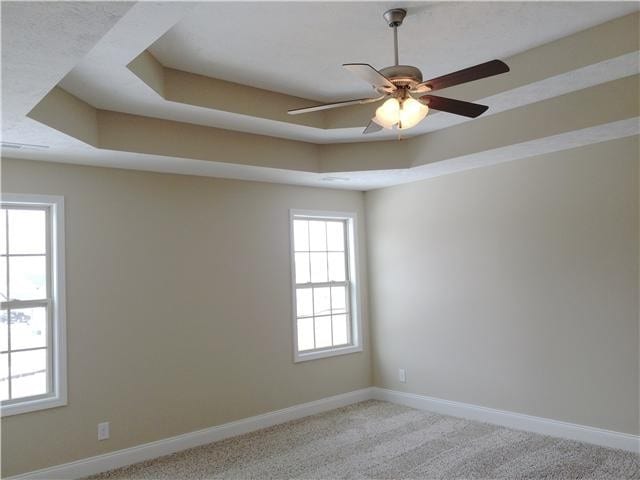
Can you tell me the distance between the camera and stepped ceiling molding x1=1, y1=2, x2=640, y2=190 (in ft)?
8.39

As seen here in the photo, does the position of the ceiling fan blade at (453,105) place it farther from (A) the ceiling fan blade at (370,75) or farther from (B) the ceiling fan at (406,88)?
(A) the ceiling fan blade at (370,75)

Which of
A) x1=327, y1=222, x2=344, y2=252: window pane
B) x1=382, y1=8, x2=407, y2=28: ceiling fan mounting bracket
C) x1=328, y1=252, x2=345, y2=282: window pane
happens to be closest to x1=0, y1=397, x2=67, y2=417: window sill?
x1=328, y1=252, x2=345, y2=282: window pane

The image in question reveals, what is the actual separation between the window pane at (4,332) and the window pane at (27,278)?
0.14m

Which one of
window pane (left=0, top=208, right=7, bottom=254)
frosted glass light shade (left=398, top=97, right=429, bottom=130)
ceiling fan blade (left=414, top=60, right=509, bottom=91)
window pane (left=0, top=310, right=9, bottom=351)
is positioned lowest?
window pane (left=0, top=310, right=9, bottom=351)

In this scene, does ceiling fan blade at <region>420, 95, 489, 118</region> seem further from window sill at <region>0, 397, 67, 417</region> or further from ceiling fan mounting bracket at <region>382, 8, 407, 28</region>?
window sill at <region>0, 397, 67, 417</region>

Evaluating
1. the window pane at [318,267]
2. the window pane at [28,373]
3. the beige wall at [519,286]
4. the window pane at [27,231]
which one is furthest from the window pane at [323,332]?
the window pane at [27,231]

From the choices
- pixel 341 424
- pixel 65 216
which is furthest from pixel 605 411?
pixel 65 216

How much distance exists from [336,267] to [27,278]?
123 inches

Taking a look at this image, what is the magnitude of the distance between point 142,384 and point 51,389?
0.68 meters

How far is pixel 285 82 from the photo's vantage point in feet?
12.6

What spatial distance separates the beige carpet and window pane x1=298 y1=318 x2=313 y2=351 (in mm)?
836

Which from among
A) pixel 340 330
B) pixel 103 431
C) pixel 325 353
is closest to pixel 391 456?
pixel 325 353

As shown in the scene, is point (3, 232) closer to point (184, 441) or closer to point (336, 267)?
point (184, 441)

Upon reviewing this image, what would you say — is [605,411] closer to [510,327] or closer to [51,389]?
[510,327]
